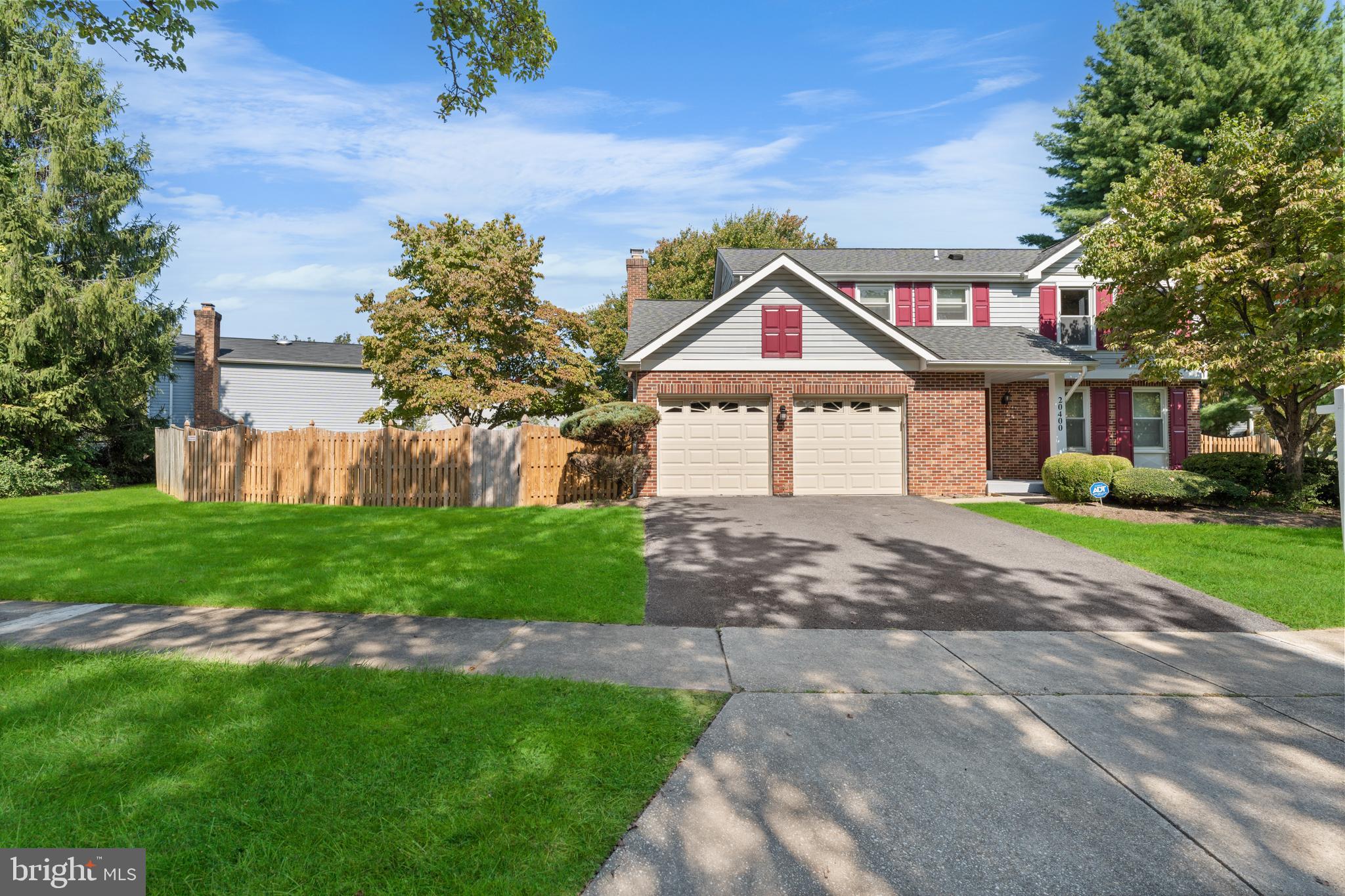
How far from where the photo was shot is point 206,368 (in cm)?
2797

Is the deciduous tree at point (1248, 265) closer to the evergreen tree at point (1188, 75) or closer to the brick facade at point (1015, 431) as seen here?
the brick facade at point (1015, 431)

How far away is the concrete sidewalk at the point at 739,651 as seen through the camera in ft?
14.3

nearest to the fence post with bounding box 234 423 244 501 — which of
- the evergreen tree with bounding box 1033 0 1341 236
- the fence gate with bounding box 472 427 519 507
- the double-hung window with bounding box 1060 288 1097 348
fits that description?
the fence gate with bounding box 472 427 519 507

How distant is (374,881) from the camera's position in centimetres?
222

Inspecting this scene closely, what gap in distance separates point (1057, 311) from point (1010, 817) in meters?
19.2

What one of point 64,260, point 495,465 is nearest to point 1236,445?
point 495,465

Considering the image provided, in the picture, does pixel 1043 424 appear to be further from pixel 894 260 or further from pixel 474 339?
pixel 474 339

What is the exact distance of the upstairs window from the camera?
1543cm

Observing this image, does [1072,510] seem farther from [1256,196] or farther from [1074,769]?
[1074,769]

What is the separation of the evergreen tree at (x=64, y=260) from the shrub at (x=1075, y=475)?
26.2 metres

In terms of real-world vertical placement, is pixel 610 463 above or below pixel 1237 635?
above

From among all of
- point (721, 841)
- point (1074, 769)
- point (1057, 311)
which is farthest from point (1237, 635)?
point (1057, 311)

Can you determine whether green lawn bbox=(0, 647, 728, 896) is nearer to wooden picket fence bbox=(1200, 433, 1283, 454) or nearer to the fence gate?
the fence gate

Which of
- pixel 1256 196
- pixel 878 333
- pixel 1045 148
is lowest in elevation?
pixel 878 333
